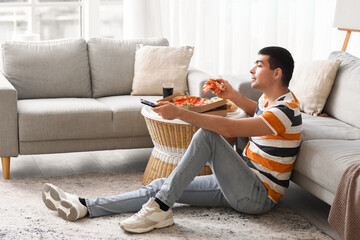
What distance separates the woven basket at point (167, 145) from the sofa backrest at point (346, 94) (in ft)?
3.03

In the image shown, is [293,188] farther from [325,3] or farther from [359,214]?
[325,3]

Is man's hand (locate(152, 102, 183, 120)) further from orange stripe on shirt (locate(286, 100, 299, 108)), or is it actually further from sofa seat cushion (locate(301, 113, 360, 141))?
sofa seat cushion (locate(301, 113, 360, 141))

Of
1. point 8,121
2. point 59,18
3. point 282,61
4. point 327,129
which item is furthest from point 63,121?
point 59,18

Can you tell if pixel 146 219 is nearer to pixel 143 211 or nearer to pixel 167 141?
pixel 143 211

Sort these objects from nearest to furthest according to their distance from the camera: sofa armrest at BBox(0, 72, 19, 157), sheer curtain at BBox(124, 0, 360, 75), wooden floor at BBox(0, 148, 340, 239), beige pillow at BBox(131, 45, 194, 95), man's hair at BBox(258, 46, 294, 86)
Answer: man's hair at BBox(258, 46, 294, 86) → wooden floor at BBox(0, 148, 340, 239) → sofa armrest at BBox(0, 72, 19, 157) → beige pillow at BBox(131, 45, 194, 95) → sheer curtain at BBox(124, 0, 360, 75)

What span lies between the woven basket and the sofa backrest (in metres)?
0.92

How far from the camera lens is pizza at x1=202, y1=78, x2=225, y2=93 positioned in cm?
311

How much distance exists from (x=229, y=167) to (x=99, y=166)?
1330 mm

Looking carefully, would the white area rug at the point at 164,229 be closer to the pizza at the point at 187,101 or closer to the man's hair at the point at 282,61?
the pizza at the point at 187,101

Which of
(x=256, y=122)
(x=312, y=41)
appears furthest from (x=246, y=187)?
(x=312, y=41)

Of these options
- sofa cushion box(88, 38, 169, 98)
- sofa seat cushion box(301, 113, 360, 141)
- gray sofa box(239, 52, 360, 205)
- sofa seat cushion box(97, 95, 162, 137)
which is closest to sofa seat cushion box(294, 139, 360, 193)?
gray sofa box(239, 52, 360, 205)

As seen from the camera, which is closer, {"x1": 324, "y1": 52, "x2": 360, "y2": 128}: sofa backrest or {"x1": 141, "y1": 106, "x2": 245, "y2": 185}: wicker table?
{"x1": 141, "y1": 106, "x2": 245, "y2": 185}: wicker table

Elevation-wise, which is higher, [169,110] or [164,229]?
[169,110]

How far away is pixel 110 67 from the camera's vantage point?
4.14m
